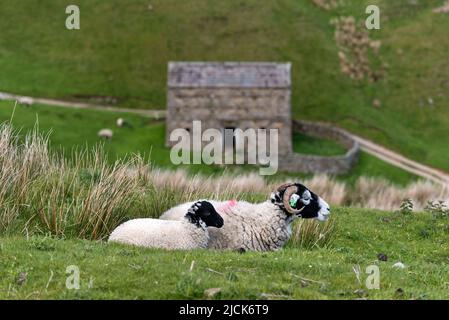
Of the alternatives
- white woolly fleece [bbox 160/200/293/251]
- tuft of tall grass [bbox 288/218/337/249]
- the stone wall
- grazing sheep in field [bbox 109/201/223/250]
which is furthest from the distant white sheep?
grazing sheep in field [bbox 109/201/223/250]

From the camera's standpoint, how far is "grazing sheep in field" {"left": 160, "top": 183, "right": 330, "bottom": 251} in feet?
43.2

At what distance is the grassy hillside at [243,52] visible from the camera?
161 ft

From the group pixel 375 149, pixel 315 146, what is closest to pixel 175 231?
pixel 315 146

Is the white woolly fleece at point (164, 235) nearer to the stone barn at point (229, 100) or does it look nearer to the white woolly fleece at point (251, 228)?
the white woolly fleece at point (251, 228)

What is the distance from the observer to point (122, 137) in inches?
1656

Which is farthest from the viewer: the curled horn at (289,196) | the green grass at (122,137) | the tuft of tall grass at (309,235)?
the green grass at (122,137)

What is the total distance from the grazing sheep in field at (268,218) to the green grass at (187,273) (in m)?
0.77

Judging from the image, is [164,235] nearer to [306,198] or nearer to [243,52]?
[306,198]

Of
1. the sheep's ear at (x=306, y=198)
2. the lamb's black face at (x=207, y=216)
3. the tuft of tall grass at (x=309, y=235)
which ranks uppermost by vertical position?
the sheep's ear at (x=306, y=198)

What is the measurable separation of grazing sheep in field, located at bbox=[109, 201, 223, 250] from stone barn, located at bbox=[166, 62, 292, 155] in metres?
30.6

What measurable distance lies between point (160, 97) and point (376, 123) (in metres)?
13.8

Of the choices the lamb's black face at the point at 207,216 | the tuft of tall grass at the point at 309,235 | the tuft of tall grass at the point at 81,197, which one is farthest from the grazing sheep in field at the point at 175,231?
the tuft of tall grass at the point at 309,235

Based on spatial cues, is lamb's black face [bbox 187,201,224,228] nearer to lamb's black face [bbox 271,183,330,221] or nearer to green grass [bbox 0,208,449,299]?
green grass [bbox 0,208,449,299]
